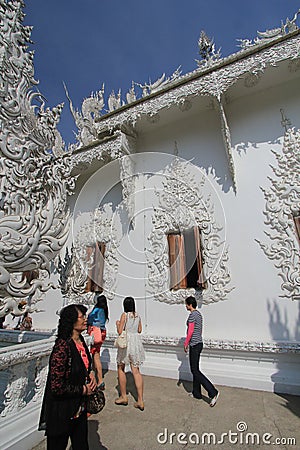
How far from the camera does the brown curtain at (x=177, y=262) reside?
4.82 meters

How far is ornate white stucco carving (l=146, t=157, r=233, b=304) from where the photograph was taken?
4.46 m

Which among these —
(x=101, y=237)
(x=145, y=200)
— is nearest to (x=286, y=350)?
(x=145, y=200)

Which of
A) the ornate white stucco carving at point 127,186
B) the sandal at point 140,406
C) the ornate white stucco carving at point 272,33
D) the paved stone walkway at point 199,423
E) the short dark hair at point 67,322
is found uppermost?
the ornate white stucco carving at point 272,33

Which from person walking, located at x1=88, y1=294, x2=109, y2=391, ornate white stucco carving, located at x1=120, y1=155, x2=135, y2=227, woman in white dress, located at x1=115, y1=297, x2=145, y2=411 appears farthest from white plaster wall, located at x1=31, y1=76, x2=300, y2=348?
woman in white dress, located at x1=115, y1=297, x2=145, y2=411

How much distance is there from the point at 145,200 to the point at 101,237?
148 cm

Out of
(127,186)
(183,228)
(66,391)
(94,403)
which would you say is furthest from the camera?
(127,186)

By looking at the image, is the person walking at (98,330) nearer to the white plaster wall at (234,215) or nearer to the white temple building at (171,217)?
the white temple building at (171,217)

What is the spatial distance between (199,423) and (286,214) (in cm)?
327

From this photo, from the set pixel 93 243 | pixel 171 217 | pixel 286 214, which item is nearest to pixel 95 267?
pixel 93 243

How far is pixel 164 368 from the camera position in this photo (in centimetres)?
434

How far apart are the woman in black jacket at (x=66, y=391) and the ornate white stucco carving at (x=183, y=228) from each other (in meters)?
3.11

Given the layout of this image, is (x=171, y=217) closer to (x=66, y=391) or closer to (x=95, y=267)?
(x=95, y=267)

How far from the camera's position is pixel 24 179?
→ 2756mm

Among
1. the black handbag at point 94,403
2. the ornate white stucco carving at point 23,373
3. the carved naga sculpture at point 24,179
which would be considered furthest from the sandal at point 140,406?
the carved naga sculpture at point 24,179
